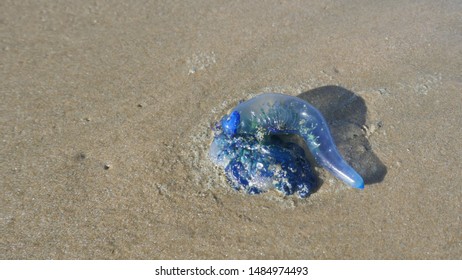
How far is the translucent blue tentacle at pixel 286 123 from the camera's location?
338 cm

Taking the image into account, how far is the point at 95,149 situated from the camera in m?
3.51

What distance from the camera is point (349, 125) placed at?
368 cm

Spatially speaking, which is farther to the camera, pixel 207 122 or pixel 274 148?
pixel 207 122

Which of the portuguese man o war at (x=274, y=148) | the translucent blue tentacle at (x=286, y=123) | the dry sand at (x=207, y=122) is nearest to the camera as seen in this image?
the dry sand at (x=207, y=122)

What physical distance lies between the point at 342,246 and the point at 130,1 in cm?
348

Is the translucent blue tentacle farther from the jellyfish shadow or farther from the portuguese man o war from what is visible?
the jellyfish shadow

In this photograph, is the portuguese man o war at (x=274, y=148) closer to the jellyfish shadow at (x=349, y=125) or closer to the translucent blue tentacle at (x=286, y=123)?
the translucent blue tentacle at (x=286, y=123)

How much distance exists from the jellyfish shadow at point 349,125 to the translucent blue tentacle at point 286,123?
18 centimetres

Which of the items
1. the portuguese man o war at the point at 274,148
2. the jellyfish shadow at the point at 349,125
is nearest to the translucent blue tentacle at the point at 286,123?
the portuguese man o war at the point at 274,148

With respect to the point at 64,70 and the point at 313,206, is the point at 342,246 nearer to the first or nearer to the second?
the point at 313,206

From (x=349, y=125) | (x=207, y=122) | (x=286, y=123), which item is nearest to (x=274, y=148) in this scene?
(x=286, y=123)

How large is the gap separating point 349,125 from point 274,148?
2.53ft

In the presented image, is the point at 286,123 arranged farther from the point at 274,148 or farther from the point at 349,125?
the point at 349,125
